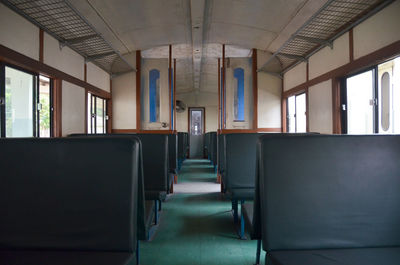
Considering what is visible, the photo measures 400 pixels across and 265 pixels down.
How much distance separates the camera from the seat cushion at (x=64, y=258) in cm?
116

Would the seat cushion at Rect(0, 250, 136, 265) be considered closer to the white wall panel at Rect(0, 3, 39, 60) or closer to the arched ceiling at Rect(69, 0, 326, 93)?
the white wall panel at Rect(0, 3, 39, 60)

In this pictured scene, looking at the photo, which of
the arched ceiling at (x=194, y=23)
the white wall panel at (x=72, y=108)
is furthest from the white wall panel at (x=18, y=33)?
the white wall panel at (x=72, y=108)

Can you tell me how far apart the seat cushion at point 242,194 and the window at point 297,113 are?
11.7 feet

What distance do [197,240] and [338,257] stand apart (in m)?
1.59

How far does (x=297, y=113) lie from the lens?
6430 mm

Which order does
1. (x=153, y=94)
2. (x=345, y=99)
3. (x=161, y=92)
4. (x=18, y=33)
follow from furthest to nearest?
(x=153, y=94) < (x=161, y=92) < (x=345, y=99) < (x=18, y=33)

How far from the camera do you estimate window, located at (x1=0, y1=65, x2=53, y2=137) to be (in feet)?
11.0

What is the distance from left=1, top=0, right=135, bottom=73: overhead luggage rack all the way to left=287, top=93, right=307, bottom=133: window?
4169 mm

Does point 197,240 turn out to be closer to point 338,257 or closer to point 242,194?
point 242,194

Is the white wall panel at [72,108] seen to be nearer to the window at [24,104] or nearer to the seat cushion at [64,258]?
the window at [24,104]

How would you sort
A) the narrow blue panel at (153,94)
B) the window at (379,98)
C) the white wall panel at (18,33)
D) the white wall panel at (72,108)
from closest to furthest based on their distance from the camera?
the white wall panel at (18,33) < the window at (379,98) < the white wall panel at (72,108) < the narrow blue panel at (153,94)

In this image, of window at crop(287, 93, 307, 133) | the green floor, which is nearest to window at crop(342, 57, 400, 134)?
window at crop(287, 93, 307, 133)

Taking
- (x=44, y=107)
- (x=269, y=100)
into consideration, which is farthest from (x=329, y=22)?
(x=44, y=107)

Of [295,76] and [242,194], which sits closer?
[242,194]
